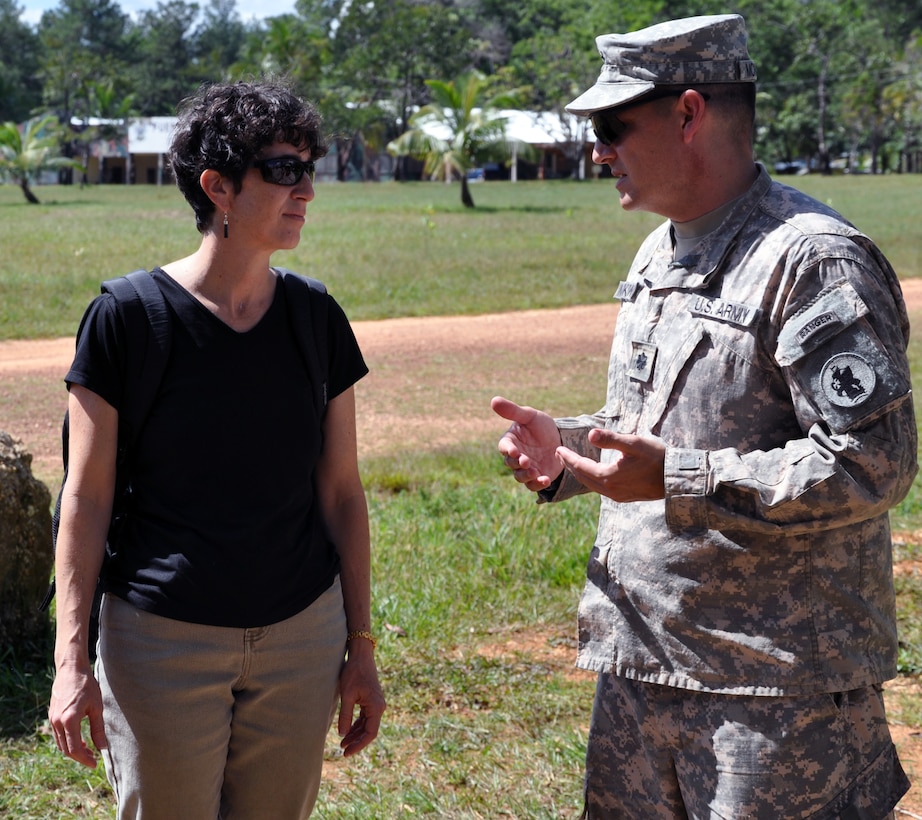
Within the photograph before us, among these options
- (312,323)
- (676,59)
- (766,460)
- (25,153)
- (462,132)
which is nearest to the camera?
(766,460)

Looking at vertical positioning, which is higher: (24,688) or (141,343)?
(141,343)

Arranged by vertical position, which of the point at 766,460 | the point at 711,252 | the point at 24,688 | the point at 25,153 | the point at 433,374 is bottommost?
the point at 24,688

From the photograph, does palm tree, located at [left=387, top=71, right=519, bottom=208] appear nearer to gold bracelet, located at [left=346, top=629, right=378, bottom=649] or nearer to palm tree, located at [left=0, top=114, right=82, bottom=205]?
palm tree, located at [left=0, top=114, right=82, bottom=205]

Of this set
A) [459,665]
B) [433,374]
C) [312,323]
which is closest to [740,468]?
[312,323]

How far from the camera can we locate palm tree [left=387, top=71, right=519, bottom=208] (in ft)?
105

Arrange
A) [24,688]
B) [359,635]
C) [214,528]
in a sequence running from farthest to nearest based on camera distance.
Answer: [24,688] < [359,635] < [214,528]

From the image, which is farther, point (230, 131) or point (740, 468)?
point (230, 131)

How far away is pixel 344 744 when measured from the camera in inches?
99.6

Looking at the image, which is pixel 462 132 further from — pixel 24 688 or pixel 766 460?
pixel 766 460

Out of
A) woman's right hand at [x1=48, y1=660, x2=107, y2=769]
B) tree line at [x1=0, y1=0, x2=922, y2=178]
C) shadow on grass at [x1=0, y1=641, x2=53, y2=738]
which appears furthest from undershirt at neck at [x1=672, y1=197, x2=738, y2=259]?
tree line at [x1=0, y1=0, x2=922, y2=178]

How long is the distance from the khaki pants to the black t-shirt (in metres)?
0.06

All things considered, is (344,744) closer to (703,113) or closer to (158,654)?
(158,654)

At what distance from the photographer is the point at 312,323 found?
7.95 feet

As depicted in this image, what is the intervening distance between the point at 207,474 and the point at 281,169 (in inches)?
24.3
